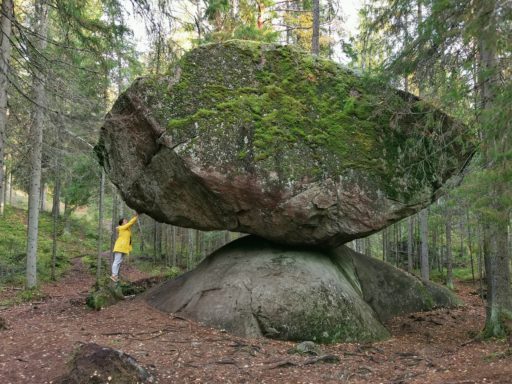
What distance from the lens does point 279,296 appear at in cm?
765

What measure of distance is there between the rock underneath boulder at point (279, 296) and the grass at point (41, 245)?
764 centimetres

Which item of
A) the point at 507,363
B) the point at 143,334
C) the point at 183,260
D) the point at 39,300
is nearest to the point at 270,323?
the point at 143,334

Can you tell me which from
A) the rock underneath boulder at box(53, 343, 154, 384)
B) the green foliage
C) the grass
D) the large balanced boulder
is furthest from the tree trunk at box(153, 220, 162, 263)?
the rock underneath boulder at box(53, 343, 154, 384)

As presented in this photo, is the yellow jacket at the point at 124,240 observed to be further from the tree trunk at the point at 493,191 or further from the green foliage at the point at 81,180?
the tree trunk at the point at 493,191

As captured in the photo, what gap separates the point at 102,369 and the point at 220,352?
2020 millimetres

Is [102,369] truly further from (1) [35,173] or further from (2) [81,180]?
(2) [81,180]

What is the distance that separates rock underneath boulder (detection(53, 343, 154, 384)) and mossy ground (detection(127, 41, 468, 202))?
13.1ft

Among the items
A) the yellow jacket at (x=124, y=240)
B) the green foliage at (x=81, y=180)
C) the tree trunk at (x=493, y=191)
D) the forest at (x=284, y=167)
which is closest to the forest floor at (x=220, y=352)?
the forest at (x=284, y=167)

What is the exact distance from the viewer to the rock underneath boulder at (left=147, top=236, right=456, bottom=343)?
24.3ft

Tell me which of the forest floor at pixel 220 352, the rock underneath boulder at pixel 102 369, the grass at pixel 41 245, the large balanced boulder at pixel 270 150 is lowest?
the forest floor at pixel 220 352

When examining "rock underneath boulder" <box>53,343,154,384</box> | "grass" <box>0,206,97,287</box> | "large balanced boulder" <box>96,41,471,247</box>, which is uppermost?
"large balanced boulder" <box>96,41,471,247</box>

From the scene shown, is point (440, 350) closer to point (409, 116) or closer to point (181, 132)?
point (409, 116)

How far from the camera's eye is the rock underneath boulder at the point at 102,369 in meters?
4.46

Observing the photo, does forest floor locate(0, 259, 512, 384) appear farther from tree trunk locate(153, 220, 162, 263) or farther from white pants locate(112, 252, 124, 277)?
tree trunk locate(153, 220, 162, 263)
